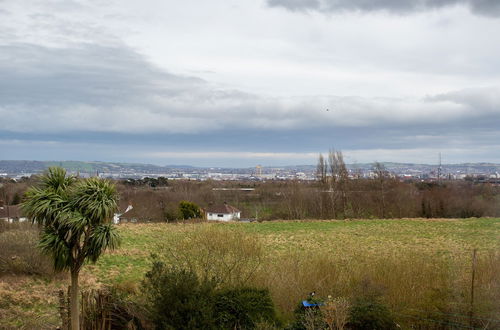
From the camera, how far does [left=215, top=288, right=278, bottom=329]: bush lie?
10781 millimetres

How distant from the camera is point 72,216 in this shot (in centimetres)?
931

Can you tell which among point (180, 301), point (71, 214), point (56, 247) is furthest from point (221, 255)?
point (71, 214)

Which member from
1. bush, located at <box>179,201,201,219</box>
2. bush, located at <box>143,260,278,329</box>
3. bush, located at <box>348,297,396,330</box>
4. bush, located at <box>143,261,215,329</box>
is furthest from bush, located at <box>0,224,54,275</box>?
bush, located at <box>179,201,201,219</box>

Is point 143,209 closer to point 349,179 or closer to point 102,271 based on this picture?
point 349,179

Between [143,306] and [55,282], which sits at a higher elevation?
[143,306]

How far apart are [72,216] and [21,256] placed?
10.4 m

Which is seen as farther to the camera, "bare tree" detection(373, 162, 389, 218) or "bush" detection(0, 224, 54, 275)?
"bare tree" detection(373, 162, 389, 218)

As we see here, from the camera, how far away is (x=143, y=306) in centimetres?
1110

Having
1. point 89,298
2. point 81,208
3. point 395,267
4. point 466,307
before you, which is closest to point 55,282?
point 89,298

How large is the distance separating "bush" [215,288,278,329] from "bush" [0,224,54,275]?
992cm

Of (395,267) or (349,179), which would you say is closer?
(395,267)

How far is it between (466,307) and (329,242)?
1589 cm

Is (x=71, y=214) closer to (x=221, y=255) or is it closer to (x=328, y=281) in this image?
(x=221, y=255)

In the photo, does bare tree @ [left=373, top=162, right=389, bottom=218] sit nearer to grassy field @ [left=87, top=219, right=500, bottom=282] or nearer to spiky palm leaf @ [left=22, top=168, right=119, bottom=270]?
grassy field @ [left=87, top=219, right=500, bottom=282]
